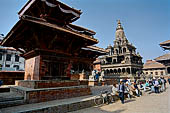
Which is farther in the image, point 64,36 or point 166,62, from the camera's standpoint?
point 166,62

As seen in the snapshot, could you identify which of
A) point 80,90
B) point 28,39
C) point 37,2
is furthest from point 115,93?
point 37,2

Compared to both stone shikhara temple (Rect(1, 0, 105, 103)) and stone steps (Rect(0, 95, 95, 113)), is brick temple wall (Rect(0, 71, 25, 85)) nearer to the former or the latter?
stone shikhara temple (Rect(1, 0, 105, 103))

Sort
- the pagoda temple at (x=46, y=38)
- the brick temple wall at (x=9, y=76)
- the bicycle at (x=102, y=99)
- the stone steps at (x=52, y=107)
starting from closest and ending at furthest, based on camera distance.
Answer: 1. the stone steps at (x=52, y=107)
2. the pagoda temple at (x=46, y=38)
3. the bicycle at (x=102, y=99)
4. the brick temple wall at (x=9, y=76)

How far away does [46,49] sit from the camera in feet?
23.2

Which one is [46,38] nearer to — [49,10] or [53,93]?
[49,10]

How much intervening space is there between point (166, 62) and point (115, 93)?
112 feet

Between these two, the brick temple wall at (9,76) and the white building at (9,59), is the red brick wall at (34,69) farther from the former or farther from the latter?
the white building at (9,59)

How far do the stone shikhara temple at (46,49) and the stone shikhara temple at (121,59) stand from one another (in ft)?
113

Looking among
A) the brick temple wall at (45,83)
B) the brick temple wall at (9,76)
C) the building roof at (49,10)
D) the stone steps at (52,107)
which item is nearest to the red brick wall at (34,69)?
the brick temple wall at (45,83)

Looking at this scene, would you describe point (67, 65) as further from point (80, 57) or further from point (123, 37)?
point (123, 37)

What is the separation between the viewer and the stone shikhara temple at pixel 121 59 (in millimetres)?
40469

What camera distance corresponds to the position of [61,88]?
22.3 ft

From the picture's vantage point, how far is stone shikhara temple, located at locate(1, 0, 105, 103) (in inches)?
240

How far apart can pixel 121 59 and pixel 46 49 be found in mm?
41130
